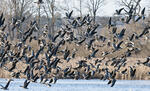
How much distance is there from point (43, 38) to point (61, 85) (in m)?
6.85

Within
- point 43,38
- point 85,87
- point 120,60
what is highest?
point 43,38

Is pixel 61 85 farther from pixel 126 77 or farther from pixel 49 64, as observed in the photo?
pixel 49 64

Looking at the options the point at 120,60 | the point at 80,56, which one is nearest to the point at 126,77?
the point at 80,56

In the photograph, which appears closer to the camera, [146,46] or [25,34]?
[25,34]

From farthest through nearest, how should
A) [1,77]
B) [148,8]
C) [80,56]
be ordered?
[148,8], [80,56], [1,77]

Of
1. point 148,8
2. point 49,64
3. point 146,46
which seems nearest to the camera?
point 49,64

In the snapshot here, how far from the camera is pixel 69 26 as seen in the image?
972 centimetres

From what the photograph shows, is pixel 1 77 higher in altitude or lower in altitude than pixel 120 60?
lower

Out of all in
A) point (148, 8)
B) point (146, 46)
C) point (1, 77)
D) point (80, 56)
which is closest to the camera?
point (1, 77)

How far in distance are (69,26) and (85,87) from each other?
678 centimetres

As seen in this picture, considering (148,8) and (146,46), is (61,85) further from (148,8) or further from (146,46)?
(148,8)

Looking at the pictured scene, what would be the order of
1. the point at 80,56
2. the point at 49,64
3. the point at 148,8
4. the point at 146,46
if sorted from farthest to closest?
the point at 148,8, the point at 146,46, the point at 80,56, the point at 49,64

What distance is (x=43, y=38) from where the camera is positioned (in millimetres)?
9641

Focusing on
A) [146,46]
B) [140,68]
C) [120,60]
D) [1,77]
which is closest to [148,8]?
[146,46]
